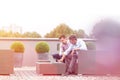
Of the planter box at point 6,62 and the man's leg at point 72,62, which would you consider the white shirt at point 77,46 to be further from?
the planter box at point 6,62

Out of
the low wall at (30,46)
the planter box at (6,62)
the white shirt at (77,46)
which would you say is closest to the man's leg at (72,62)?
the white shirt at (77,46)

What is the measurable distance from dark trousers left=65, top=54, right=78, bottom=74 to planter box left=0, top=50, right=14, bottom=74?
1180 millimetres

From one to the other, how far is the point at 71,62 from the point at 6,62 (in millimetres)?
1377

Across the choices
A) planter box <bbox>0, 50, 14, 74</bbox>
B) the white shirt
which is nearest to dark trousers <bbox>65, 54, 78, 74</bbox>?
the white shirt

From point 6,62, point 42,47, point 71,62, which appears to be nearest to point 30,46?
point 42,47

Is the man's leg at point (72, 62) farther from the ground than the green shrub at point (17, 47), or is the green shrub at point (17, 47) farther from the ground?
the green shrub at point (17, 47)

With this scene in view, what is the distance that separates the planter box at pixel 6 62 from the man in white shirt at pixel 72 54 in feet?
3.66

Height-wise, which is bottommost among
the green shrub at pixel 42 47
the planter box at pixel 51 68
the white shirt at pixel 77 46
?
the planter box at pixel 51 68

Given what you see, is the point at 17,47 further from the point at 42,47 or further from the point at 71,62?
the point at 71,62

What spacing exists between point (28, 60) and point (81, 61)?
5.61m

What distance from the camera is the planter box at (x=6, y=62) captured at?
21.9 feet

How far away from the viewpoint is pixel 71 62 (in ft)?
22.1

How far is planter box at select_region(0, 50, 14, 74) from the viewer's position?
6672mm

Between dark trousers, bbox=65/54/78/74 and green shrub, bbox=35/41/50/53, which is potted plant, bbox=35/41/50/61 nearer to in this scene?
green shrub, bbox=35/41/50/53
